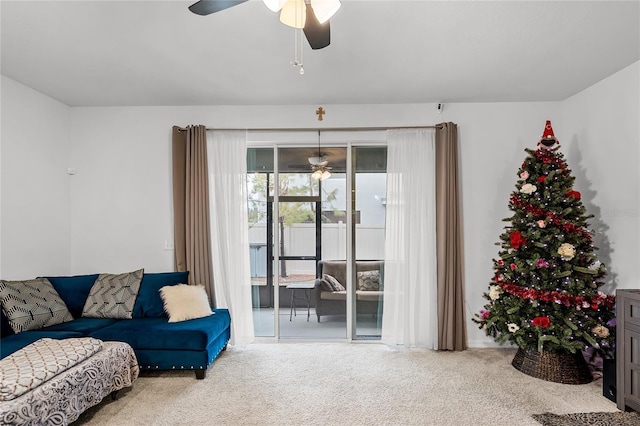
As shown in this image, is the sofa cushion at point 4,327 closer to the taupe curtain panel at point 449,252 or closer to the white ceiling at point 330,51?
the white ceiling at point 330,51

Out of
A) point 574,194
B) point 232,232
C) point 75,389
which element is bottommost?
point 75,389

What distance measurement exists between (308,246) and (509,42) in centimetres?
281

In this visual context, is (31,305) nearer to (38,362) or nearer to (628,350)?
(38,362)

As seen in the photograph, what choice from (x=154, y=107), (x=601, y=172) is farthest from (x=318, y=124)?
(x=601, y=172)

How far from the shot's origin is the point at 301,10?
1.89 m

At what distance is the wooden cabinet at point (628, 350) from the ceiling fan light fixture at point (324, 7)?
112 inches

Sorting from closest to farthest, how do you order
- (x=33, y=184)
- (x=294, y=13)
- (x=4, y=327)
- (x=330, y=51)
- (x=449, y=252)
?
(x=294, y=13)
(x=330, y=51)
(x=4, y=327)
(x=33, y=184)
(x=449, y=252)

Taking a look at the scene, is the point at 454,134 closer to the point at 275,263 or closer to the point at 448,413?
the point at 275,263

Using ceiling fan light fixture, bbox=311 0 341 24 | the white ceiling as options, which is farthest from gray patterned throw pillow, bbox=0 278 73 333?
ceiling fan light fixture, bbox=311 0 341 24

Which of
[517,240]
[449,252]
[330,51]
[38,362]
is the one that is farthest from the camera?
[449,252]

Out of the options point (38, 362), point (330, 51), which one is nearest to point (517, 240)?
point (330, 51)

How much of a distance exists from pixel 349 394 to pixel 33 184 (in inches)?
144

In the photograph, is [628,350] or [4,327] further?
[4,327]

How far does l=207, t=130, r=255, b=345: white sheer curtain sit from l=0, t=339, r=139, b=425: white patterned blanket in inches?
52.0
